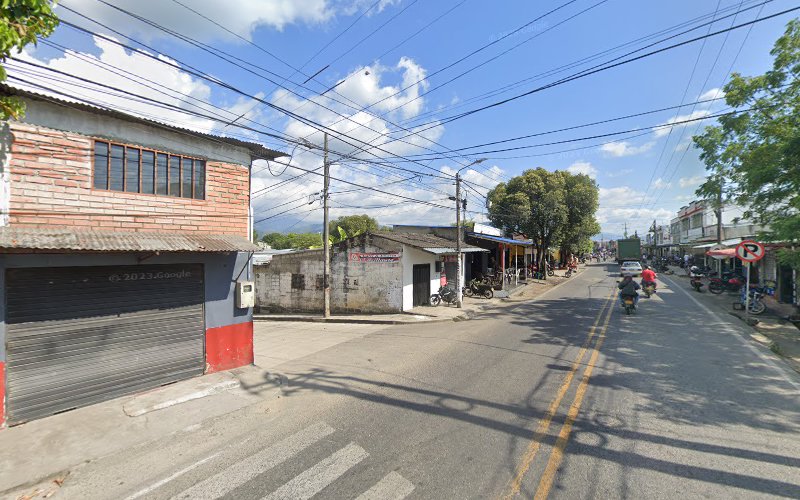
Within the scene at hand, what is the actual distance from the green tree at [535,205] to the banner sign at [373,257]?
15.2 m

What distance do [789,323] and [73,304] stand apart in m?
18.9

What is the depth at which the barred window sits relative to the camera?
21.4 ft

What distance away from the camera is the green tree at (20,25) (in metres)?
3.37

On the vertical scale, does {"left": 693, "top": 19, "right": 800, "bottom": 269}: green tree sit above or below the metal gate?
above

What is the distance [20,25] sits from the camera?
3600 millimetres

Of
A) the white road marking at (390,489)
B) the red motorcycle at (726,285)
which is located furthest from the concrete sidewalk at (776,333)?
the white road marking at (390,489)

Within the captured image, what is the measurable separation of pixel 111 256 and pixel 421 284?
13262 mm

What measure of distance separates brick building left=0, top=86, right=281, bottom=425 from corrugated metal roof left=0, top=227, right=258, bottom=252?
0.02 metres

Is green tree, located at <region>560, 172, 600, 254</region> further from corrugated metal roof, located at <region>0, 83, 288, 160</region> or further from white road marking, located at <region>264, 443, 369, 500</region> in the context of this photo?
white road marking, located at <region>264, 443, 369, 500</region>

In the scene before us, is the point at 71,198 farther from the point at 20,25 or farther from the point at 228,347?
the point at 228,347

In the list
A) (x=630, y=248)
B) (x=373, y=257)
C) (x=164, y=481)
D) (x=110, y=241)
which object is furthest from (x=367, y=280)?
(x=630, y=248)

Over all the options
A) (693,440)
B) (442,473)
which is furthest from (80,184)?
(693,440)

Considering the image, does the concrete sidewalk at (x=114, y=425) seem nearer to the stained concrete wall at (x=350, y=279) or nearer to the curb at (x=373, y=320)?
the curb at (x=373, y=320)

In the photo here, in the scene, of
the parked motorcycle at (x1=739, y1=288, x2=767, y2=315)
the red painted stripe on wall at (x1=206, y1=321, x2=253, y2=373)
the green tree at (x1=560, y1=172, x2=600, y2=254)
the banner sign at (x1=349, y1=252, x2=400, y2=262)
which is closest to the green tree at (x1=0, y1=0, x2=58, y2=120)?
the red painted stripe on wall at (x1=206, y1=321, x2=253, y2=373)
